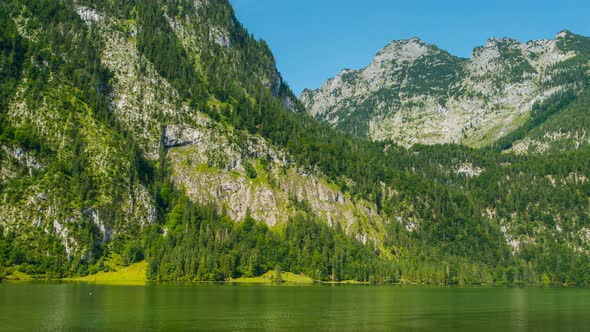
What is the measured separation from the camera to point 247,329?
273 ft

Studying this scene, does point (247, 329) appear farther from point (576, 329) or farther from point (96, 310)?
point (576, 329)

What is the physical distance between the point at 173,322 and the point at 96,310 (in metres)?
22.5

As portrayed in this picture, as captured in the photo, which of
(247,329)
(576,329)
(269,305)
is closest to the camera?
(247,329)

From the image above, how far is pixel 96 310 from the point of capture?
333 feet

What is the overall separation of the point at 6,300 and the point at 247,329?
63.1m

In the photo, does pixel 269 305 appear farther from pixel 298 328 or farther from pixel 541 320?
pixel 541 320

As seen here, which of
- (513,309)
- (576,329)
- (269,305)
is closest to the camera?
(576,329)

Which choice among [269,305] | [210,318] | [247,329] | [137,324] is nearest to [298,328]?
[247,329]

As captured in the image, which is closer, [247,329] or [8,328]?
[8,328]

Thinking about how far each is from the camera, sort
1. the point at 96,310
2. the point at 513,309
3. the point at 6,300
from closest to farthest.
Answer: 1. the point at 96,310
2. the point at 6,300
3. the point at 513,309

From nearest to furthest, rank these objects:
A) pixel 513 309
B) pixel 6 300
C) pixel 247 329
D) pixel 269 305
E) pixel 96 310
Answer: pixel 247 329, pixel 96 310, pixel 6 300, pixel 269 305, pixel 513 309

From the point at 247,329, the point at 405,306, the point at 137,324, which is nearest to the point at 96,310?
the point at 137,324

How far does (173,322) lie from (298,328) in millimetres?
20579

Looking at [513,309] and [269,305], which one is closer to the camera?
[269,305]
